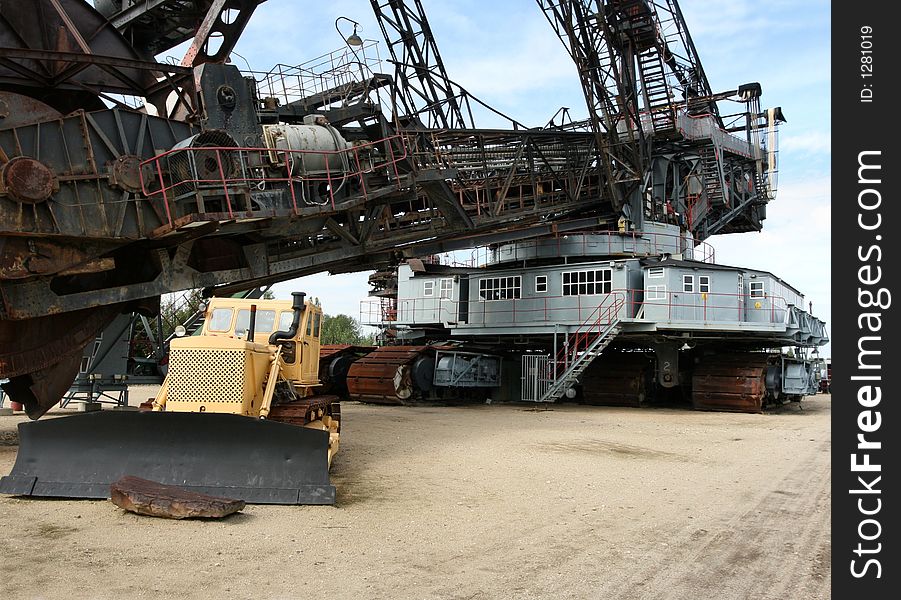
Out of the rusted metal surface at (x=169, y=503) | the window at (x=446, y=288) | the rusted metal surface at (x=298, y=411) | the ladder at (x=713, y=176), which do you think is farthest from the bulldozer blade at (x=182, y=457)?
the ladder at (x=713, y=176)

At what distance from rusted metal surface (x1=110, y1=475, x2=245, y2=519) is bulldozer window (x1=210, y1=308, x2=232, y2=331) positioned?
316 cm

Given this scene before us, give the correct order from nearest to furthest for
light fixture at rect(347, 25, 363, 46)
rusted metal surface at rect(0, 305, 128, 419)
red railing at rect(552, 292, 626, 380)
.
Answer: rusted metal surface at rect(0, 305, 128, 419)
light fixture at rect(347, 25, 363, 46)
red railing at rect(552, 292, 626, 380)

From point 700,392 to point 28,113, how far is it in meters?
19.3

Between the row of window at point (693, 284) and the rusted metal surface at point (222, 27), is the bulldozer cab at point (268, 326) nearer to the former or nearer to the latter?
the rusted metal surface at point (222, 27)

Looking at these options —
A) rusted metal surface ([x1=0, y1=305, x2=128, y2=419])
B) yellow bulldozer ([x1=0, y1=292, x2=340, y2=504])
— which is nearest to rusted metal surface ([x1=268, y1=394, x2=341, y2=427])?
yellow bulldozer ([x1=0, y1=292, x2=340, y2=504])

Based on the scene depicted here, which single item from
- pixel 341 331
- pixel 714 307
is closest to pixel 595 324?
pixel 714 307

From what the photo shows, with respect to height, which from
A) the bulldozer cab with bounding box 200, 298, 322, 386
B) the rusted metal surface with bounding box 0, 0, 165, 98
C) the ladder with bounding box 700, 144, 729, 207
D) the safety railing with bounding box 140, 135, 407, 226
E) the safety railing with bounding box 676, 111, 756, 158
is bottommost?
the bulldozer cab with bounding box 200, 298, 322, 386

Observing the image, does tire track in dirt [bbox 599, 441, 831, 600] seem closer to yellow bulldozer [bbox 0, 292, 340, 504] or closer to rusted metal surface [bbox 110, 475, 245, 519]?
yellow bulldozer [bbox 0, 292, 340, 504]

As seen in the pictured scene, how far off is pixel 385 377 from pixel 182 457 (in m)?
14.2

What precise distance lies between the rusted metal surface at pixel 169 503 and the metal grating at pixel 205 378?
139 cm

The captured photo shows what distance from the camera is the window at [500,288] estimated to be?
996 inches

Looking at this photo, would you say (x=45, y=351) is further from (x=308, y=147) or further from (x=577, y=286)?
(x=577, y=286)

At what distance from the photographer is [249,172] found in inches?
519

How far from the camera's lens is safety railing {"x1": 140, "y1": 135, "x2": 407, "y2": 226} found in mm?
12047
